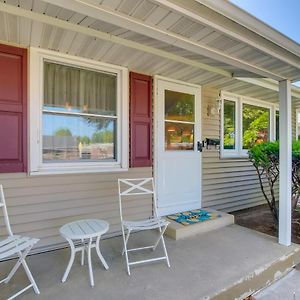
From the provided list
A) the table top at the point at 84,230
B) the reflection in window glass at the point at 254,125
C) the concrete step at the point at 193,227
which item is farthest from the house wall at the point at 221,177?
the table top at the point at 84,230

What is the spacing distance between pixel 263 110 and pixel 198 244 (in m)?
3.95

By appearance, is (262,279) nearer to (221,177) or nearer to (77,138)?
(221,177)

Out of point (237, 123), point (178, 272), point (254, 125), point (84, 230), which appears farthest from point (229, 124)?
point (84, 230)

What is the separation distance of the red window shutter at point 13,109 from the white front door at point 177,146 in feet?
5.94

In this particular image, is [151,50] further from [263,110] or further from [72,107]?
[263,110]

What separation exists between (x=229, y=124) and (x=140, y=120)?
225 centimetres

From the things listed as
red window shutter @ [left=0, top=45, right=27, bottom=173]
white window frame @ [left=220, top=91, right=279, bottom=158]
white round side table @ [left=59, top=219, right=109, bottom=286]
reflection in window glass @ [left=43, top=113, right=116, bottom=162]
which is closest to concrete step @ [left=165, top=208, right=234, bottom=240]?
white round side table @ [left=59, top=219, right=109, bottom=286]

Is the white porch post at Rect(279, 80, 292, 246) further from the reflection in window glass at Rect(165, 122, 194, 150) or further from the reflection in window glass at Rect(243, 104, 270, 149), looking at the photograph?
the reflection in window glass at Rect(243, 104, 270, 149)

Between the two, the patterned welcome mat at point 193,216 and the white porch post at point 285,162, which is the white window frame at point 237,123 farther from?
the white porch post at point 285,162

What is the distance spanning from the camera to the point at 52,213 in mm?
2896

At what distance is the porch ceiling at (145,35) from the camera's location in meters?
1.80

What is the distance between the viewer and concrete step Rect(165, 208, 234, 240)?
10.7 ft

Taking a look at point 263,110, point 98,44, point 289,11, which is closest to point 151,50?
point 98,44

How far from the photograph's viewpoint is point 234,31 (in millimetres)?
2135
